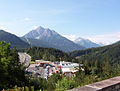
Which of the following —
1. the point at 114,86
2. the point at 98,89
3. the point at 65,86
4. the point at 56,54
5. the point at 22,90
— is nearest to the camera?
the point at 98,89

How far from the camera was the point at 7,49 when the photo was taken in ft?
65.6

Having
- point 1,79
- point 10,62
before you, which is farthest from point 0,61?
point 1,79

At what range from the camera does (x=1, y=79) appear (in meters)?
16.2

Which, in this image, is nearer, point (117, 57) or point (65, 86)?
point (65, 86)

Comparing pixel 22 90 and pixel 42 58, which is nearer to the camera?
pixel 22 90

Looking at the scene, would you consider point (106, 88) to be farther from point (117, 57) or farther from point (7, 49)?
point (117, 57)

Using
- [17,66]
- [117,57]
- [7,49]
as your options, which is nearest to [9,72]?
[17,66]

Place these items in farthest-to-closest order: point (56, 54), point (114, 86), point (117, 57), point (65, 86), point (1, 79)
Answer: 1. point (117, 57)
2. point (56, 54)
3. point (1, 79)
4. point (65, 86)
5. point (114, 86)

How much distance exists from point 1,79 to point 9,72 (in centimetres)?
149

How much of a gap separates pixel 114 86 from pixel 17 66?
14367mm

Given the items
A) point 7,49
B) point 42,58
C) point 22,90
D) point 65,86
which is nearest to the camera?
point 22,90

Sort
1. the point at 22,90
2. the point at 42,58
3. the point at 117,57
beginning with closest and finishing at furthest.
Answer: the point at 22,90, the point at 42,58, the point at 117,57

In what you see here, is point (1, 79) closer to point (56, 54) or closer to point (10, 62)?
point (10, 62)

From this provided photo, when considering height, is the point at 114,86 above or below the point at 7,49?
below
